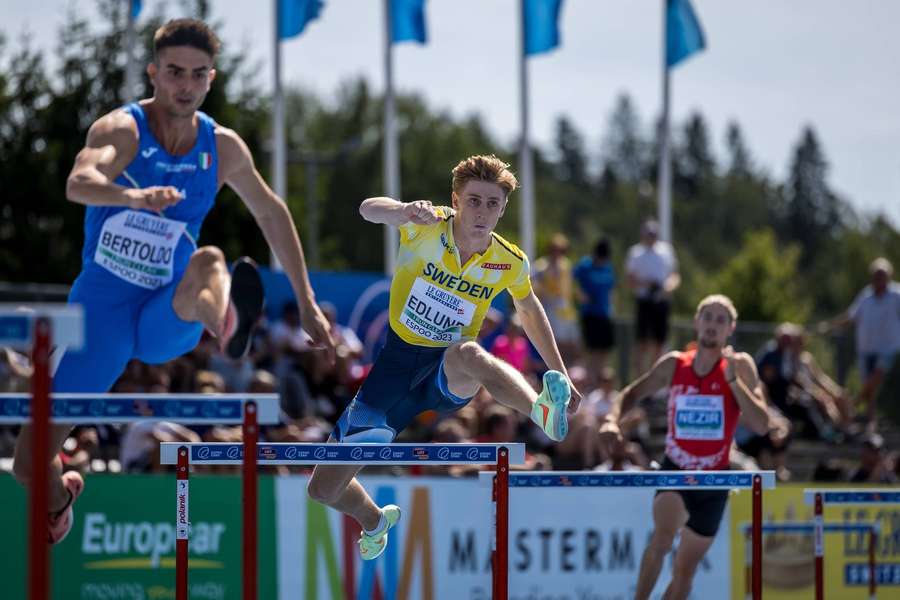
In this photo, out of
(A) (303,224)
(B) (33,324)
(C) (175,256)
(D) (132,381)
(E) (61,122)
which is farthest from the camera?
(A) (303,224)

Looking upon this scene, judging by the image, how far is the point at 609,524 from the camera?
37.1 ft

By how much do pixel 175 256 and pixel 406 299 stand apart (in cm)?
106

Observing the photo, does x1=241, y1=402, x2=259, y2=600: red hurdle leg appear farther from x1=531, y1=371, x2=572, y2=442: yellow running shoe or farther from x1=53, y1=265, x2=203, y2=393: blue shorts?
x1=53, y1=265, x2=203, y2=393: blue shorts

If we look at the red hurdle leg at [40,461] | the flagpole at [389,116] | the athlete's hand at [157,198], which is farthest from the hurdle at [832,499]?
the flagpole at [389,116]

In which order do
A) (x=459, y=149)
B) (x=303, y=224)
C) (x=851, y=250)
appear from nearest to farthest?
(x=303, y=224), (x=851, y=250), (x=459, y=149)

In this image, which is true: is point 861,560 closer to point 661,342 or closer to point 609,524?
point 609,524

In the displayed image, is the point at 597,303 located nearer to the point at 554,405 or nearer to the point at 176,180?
the point at 176,180

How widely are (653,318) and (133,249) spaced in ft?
30.4

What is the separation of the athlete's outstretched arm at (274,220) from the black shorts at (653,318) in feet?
28.0

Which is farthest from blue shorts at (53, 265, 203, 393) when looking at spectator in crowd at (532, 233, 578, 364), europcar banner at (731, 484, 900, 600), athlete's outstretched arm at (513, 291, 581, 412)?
spectator in crowd at (532, 233, 578, 364)

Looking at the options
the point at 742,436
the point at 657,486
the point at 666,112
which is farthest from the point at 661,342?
the point at 657,486

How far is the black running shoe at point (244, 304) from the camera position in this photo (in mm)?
6609

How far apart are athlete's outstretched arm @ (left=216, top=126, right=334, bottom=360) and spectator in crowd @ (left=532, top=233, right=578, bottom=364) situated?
775 centimetres

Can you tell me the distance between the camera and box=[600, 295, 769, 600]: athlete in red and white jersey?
775 centimetres
